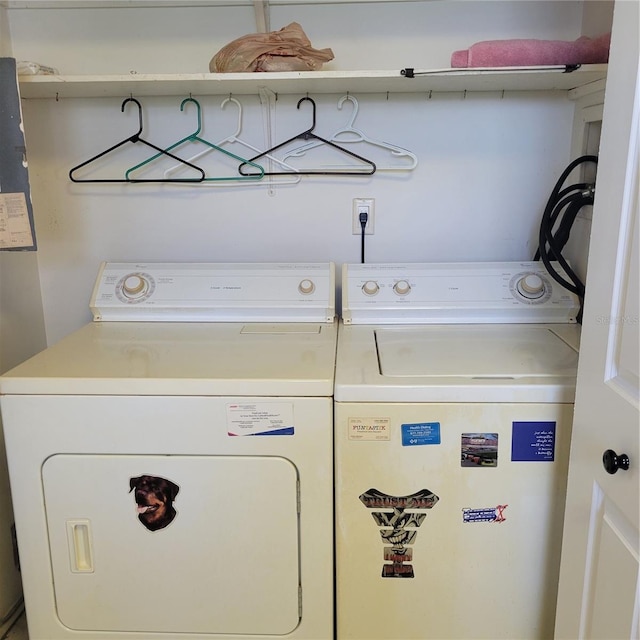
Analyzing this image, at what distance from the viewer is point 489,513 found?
1.45 meters

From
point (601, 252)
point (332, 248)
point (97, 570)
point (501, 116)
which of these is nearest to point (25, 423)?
point (97, 570)

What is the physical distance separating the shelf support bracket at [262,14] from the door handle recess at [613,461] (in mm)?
1597

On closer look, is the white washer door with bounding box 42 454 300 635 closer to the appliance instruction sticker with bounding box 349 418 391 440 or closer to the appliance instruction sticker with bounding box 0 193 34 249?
the appliance instruction sticker with bounding box 349 418 391 440

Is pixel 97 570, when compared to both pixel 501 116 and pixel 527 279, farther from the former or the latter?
pixel 501 116

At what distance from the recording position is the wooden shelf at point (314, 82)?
65.2 inches

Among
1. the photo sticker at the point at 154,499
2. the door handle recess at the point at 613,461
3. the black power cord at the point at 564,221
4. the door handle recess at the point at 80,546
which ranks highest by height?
the black power cord at the point at 564,221

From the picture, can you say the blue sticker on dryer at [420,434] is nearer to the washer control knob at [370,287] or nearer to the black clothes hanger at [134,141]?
the washer control knob at [370,287]

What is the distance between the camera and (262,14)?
191 cm

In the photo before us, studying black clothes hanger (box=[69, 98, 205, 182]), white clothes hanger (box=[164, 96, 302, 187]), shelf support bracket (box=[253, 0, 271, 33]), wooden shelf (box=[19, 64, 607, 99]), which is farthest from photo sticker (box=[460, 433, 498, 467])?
shelf support bracket (box=[253, 0, 271, 33])

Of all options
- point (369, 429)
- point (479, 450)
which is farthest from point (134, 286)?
point (479, 450)

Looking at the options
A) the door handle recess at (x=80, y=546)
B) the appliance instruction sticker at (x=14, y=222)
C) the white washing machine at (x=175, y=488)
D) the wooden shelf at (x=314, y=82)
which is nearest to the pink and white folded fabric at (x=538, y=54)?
the wooden shelf at (x=314, y=82)

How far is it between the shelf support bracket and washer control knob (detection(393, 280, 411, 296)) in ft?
3.01

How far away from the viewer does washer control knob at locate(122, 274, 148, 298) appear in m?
1.93

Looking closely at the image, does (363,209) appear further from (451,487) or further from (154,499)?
(154,499)
